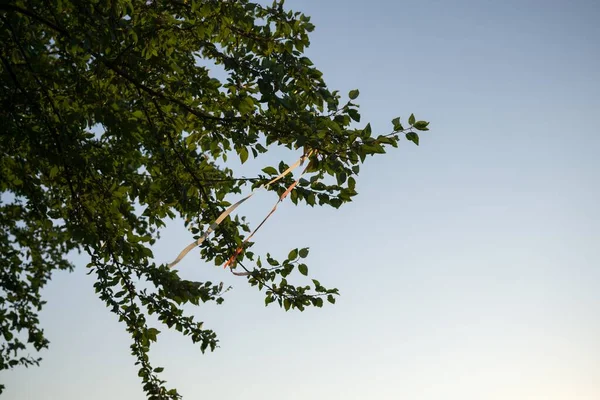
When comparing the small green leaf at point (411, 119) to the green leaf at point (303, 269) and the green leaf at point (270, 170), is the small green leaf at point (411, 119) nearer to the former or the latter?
the green leaf at point (270, 170)

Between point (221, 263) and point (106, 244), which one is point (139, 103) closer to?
point (106, 244)

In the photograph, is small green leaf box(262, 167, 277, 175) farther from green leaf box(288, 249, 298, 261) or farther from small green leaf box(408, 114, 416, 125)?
small green leaf box(408, 114, 416, 125)

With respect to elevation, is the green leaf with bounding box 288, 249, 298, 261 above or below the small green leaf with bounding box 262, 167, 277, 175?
→ below

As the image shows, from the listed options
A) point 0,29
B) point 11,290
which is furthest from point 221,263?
point 11,290

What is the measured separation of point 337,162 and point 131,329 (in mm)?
3065

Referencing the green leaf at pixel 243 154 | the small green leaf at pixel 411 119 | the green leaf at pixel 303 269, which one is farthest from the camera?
the green leaf at pixel 243 154

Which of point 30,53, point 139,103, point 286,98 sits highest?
point 139,103

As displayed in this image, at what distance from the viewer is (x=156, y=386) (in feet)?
19.1

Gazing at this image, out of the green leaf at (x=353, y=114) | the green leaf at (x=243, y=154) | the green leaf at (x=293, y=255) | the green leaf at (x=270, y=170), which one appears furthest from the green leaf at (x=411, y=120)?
the green leaf at (x=243, y=154)

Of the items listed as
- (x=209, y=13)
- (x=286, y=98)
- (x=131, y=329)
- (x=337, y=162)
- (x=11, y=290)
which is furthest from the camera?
(x=11, y=290)

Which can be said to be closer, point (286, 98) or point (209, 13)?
point (286, 98)

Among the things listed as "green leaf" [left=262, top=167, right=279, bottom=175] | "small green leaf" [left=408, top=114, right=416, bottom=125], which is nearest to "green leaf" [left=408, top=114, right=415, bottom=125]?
"small green leaf" [left=408, top=114, right=416, bottom=125]

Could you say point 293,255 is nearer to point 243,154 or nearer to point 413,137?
point 243,154

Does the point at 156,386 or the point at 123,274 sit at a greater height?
the point at 123,274
